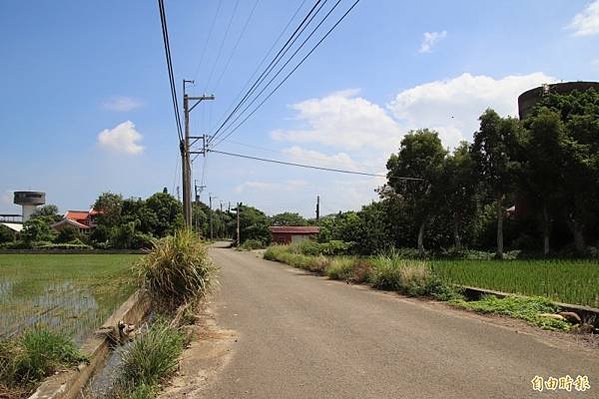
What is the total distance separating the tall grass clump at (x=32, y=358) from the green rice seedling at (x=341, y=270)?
14.7 m

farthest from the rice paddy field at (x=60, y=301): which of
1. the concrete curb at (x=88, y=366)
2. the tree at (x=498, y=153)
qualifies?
the tree at (x=498, y=153)

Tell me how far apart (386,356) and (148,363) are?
3.35m

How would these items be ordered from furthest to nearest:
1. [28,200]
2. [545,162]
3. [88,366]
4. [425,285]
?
1. [28,200]
2. [545,162]
3. [425,285]
4. [88,366]

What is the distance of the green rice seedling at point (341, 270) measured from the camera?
2087 cm

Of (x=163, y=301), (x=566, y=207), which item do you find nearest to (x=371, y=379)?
(x=163, y=301)

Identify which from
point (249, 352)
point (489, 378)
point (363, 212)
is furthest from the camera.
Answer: point (363, 212)

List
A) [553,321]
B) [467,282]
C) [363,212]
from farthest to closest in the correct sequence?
[363,212], [467,282], [553,321]

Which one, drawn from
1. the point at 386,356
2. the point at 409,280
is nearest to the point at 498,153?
the point at 409,280

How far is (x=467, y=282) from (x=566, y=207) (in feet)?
68.4

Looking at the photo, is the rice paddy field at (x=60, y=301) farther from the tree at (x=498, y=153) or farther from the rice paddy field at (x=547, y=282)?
the tree at (x=498, y=153)

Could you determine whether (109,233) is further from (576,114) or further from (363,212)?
(576,114)

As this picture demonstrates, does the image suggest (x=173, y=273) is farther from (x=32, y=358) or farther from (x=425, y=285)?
(x=425, y=285)

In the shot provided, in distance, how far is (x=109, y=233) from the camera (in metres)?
60.2

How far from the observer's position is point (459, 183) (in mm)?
35875
